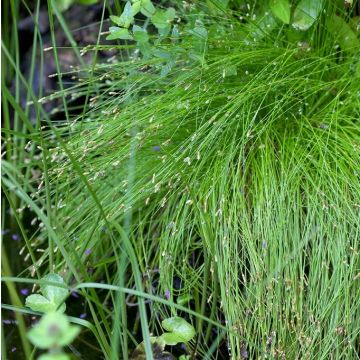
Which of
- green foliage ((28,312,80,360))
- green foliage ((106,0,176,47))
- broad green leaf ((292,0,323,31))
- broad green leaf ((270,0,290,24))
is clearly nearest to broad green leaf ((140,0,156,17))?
green foliage ((106,0,176,47))

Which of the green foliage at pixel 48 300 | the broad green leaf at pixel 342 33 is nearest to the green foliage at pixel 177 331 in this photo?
the green foliage at pixel 48 300

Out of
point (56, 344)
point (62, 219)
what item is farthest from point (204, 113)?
point (56, 344)

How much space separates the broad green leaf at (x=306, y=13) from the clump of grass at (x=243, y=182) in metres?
0.07

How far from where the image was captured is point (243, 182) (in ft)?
5.62

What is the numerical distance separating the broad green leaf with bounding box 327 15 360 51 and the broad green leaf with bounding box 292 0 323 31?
8 cm

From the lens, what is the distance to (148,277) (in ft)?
5.78

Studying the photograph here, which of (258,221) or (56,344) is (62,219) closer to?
(258,221)

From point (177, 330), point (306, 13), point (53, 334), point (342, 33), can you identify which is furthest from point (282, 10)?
point (53, 334)

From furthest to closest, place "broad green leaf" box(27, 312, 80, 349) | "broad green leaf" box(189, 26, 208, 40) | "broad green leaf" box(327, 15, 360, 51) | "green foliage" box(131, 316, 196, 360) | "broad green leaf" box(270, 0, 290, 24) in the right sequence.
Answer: "broad green leaf" box(327, 15, 360, 51) < "broad green leaf" box(270, 0, 290, 24) < "broad green leaf" box(189, 26, 208, 40) < "green foliage" box(131, 316, 196, 360) < "broad green leaf" box(27, 312, 80, 349)

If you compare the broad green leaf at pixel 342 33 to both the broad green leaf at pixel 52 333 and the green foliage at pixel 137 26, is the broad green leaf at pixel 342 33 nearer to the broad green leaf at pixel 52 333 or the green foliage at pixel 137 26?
the green foliage at pixel 137 26

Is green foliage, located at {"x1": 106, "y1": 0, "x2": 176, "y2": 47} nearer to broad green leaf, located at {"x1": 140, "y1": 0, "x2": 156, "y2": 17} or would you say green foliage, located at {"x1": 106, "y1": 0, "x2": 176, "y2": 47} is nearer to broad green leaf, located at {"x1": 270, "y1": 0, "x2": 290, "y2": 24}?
broad green leaf, located at {"x1": 140, "y1": 0, "x2": 156, "y2": 17}

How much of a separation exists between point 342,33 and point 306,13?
144 mm

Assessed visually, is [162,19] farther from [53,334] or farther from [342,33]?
[53,334]

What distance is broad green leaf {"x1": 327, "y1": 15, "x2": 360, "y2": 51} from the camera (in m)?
1.97
